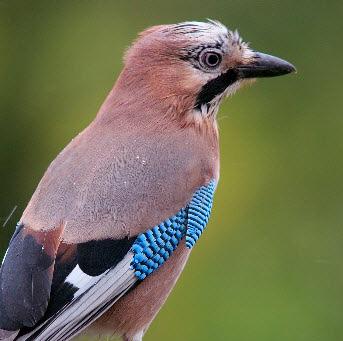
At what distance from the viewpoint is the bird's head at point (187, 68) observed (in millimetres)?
4402

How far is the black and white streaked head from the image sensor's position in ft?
14.4

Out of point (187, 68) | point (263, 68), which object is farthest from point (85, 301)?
point (263, 68)

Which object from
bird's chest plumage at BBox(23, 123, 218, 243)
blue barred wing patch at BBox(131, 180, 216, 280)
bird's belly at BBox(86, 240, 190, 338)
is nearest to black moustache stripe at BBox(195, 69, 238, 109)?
bird's chest plumage at BBox(23, 123, 218, 243)

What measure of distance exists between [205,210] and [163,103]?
1.20 feet

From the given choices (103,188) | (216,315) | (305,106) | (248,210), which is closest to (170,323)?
(216,315)

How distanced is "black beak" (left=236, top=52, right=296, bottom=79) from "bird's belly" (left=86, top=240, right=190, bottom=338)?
58 centimetres

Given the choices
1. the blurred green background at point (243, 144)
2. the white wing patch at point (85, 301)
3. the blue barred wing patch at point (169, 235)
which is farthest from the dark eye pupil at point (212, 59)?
the blurred green background at point (243, 144)

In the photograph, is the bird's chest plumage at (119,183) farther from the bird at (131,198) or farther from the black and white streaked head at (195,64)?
the black and white streaked head at (195,64)

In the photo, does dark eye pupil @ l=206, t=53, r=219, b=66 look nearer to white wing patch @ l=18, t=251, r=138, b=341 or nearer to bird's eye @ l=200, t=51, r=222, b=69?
bird's eye @ l=200, t=51, r=222, b=69

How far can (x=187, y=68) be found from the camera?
4426 mm

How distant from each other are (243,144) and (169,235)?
77.6 inches

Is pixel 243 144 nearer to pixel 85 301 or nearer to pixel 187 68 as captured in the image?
pixel 187 68

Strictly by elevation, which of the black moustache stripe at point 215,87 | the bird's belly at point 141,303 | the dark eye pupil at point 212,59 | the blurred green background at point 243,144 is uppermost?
the dark eye pupil at point 212,59

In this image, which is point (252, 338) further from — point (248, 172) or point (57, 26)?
point (57, 26)
